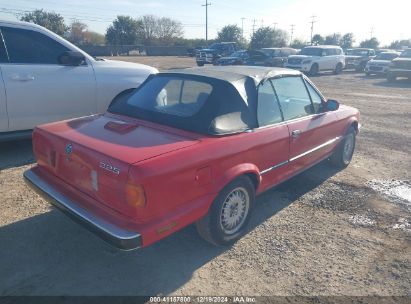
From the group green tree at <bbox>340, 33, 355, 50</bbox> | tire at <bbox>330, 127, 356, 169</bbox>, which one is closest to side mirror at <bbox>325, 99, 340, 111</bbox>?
tire at <bbox>330, 127, 356, 169</bbox>

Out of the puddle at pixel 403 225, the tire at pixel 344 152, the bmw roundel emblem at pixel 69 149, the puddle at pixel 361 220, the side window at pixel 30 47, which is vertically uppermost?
the side window at pixel 30 47

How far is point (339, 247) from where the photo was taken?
339 cm

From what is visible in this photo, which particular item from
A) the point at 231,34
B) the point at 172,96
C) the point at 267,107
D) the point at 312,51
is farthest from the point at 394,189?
the point at 231,34

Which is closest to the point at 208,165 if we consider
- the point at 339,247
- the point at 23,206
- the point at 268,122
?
the point at 268,122

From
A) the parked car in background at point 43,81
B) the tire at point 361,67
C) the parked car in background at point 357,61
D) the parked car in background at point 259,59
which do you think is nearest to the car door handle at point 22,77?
the parked car in background at point 43,81

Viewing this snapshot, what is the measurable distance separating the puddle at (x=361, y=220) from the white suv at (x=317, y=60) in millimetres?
18692

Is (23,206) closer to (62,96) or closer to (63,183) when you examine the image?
(63,183)

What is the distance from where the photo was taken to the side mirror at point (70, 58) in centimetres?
530

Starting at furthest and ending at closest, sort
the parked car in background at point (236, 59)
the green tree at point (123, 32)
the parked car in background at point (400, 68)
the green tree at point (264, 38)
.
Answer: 1. the green tree at point (123, 32)
2. the green tree at point (264, 38)
3. the parked car in background at point (236, 59)
4. the parked car in background at point (400, 68)

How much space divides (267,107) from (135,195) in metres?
1.87

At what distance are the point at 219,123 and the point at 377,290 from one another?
1.90m

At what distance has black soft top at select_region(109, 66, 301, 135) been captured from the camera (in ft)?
10.3

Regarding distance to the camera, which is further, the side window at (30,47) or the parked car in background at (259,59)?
the parked car in background at (259,59)

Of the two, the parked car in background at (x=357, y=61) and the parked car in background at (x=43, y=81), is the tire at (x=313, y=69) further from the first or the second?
the parked car in background at (x=43, y=81)
